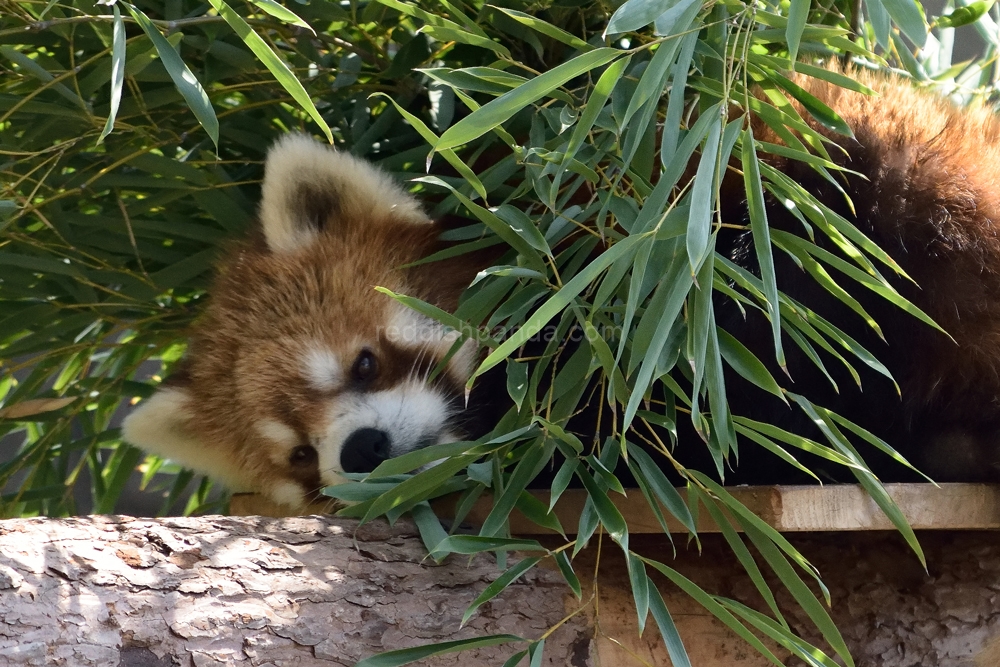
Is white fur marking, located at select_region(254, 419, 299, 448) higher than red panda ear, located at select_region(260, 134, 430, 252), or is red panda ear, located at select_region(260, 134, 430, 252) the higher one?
red panda ear, located at select_region(260, 134, 430, 252)

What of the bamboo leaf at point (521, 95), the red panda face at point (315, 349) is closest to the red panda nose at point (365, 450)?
the red panda face at point (315, 349)

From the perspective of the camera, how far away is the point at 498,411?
2.24 meters

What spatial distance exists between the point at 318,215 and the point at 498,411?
2.26ft

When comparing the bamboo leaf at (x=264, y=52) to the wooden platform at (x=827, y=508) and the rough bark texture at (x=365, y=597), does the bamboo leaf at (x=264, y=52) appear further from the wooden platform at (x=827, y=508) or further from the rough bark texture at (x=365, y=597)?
the wooden platform at (x=827, y=508)

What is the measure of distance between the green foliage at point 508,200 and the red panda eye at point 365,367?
288 mm

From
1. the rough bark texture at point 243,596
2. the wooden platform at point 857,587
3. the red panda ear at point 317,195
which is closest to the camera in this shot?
the rough bark texture at point 243,596

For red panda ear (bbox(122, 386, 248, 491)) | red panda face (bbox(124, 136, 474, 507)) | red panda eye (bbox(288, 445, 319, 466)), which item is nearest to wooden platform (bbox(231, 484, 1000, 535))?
red panda face (bbox(124, 136, 474, 507))

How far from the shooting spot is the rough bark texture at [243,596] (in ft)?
3.94

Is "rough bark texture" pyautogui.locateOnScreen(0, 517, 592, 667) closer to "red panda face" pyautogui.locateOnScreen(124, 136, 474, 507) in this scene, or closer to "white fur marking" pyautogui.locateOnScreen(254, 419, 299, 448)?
"red panda face" pyautogui.locateOnScreen(124, 136, 474, 507)

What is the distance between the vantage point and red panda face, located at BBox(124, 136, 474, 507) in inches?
83.4

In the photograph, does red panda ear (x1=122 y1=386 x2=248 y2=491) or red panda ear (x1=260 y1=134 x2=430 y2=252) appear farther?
red panda ear (x1=122 y1=386 x2=248 y2=491)

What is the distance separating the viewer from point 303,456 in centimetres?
231

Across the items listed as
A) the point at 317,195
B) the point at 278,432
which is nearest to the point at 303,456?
the point at 278,432

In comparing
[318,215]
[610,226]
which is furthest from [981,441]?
[318,215]
